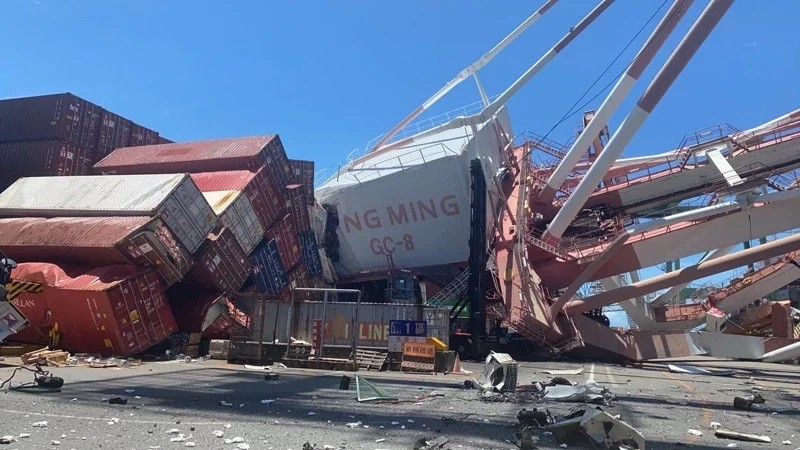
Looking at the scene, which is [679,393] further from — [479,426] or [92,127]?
[92,127]

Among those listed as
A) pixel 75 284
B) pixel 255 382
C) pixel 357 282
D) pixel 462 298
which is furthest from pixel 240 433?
pixel 357 282

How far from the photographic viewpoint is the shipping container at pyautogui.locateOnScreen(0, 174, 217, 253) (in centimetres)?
1983

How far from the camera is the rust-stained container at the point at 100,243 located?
18.0 metres

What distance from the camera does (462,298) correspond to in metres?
29.6

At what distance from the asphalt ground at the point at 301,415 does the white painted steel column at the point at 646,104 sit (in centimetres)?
1332

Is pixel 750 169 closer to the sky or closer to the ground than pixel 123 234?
closer to the sky

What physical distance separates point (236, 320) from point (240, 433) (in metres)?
16.4

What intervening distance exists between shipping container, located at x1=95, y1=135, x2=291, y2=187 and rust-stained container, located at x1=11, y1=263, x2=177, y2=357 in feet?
30.2

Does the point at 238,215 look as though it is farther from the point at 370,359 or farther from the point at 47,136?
the point at 47,136

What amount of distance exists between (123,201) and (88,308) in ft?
16.6

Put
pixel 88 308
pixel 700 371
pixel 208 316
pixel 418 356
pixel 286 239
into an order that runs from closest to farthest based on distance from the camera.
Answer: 1. pixel 88 308
2. pixel 418 356
3. pixel 208 316
4. pixel 700 371
5. pixel 286 239

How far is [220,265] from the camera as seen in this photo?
22.1 meters

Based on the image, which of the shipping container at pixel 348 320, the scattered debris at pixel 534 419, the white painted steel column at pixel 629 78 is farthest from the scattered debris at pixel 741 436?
the white painted steel column at pixel 629 78

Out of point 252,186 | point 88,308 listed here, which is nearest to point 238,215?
point 252,186
